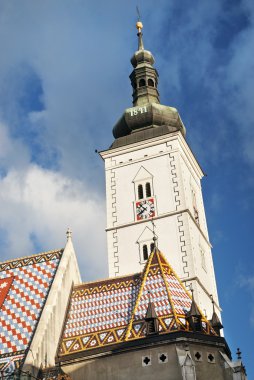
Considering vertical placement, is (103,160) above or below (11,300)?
above

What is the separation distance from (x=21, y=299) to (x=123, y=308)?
3983 mm

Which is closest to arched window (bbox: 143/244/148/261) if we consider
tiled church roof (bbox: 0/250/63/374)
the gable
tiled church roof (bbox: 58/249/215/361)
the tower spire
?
the gable

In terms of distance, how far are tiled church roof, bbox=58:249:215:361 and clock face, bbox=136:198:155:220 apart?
1090cm

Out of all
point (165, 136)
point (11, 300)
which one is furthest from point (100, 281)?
point (165, 136)

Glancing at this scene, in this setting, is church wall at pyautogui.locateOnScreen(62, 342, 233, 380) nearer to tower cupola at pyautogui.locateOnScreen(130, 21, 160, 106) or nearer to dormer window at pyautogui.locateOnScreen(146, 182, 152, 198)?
dormer window at pyautogui.locateOnScreen(146, 182, 152, 198)

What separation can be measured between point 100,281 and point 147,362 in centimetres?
603

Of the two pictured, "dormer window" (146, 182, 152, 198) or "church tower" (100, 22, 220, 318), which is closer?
"church tower" (100, 22, 220, 318)

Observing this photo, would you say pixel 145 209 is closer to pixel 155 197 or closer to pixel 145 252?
pixel 155 197

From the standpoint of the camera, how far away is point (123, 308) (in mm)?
25188

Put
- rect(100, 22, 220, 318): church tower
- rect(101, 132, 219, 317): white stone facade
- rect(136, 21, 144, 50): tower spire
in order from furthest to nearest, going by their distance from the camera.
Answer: rect(136, 21, 144, 50): tower spire, rect(100, 22, 220, 318): church tower, rect(101, 132, 219, 317): white stone facade

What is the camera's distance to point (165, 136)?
40.4m

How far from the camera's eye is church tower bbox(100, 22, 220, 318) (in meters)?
36.1

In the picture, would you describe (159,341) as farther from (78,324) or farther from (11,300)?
(11,300)

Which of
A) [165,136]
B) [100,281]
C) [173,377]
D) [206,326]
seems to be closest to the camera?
[173,377]
